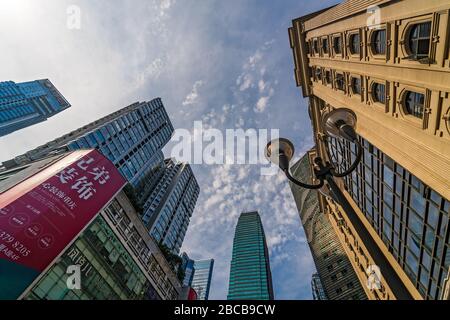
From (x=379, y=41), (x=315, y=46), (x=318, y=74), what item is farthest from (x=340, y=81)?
(x=379, y=41)

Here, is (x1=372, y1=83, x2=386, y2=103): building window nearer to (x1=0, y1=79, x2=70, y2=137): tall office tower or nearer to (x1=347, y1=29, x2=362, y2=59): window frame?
Answer: (x1=347, y1=29, x2=362, y2=59): window frame

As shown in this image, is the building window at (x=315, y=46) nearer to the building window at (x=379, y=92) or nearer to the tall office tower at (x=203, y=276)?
the building window at (x=379, y=92)

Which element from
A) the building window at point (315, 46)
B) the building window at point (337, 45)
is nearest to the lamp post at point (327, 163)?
the building window at point (337, 45)

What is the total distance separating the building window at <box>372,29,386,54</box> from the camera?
1582 cm

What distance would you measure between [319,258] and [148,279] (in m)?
44.0

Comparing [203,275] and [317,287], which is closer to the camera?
[317,287]

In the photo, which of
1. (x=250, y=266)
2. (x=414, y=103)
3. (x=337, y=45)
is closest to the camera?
(x=414, y=103)

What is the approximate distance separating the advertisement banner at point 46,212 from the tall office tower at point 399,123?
650 inches

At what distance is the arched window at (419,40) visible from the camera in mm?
12035

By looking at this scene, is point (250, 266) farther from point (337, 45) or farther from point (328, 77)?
point (337, 45)

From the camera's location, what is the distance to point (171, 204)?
85.9 m

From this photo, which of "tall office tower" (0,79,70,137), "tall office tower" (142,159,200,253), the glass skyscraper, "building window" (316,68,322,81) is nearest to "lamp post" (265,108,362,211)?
"building window" (316,68,322,81)

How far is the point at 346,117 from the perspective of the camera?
636 centimetres

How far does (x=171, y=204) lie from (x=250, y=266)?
2846 inches
